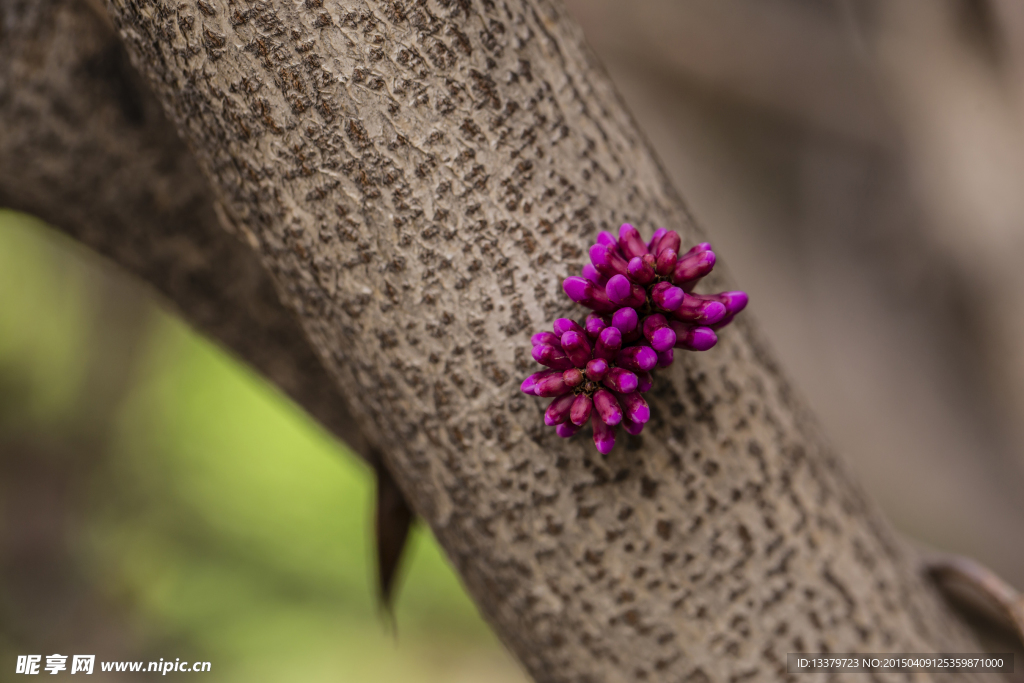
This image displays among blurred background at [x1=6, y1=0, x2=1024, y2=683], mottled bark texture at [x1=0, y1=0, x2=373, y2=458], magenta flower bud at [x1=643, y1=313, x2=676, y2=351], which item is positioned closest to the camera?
magenta flower bud at [x1=643, y1=313, x2=676, y2=351]

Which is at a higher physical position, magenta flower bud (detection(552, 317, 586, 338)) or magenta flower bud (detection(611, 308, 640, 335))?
magenta flower bud (detection(611, 308, 640, 335))

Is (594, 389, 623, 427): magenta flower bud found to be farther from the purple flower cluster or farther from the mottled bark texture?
the mottled bark texture

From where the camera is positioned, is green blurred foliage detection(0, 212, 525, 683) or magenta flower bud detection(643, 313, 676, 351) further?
green blurred foliage detection(0, 212, 525, 683)

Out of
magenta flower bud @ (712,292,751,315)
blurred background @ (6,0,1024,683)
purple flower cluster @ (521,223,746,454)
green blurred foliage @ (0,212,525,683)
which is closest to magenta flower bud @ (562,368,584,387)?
purple flower cluster @ (521,223,746,454)

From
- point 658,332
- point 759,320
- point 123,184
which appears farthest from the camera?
point 759,320

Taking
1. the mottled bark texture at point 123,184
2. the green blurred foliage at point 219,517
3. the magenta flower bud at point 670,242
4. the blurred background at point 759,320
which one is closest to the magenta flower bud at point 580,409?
the magenta flower bud at point 670,242

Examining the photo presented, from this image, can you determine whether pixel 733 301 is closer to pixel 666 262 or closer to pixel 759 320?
pixel 666 262

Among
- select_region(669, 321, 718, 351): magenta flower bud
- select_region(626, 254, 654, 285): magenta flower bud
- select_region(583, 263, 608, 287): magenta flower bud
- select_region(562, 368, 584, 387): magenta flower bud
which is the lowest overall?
select_region(562, 368, 584, 387): magenta flower bud

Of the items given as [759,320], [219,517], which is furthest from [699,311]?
[219,517]
